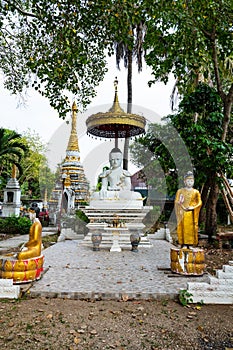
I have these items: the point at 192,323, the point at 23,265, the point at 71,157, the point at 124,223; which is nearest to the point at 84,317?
the point at 192,323

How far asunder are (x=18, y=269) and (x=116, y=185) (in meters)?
6.34

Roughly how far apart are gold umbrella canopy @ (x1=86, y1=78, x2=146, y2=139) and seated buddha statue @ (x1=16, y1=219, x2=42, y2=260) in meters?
5.40

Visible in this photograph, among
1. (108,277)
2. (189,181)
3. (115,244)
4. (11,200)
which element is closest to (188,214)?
(189,181)

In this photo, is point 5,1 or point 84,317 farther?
point 5,1

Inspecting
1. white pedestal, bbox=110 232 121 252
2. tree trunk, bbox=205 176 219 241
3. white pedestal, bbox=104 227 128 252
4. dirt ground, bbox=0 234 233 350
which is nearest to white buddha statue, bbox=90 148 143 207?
white pedestal, bbox=104 227 128 252

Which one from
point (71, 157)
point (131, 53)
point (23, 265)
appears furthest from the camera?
point (71, 157)

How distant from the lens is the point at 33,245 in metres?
5.36

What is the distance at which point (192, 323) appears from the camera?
3775mm

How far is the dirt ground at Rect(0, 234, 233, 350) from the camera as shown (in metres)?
3.26

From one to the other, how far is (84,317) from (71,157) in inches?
834

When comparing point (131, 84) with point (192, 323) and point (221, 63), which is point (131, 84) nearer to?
point (221, 63)

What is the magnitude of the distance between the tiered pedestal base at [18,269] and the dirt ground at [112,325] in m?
0.48

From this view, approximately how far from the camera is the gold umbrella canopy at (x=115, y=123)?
1006cm

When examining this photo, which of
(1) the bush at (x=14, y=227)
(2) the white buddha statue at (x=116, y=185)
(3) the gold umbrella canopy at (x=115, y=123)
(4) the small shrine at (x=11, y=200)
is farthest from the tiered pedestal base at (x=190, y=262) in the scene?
(4) the small shrine at (x=11, y=200)
